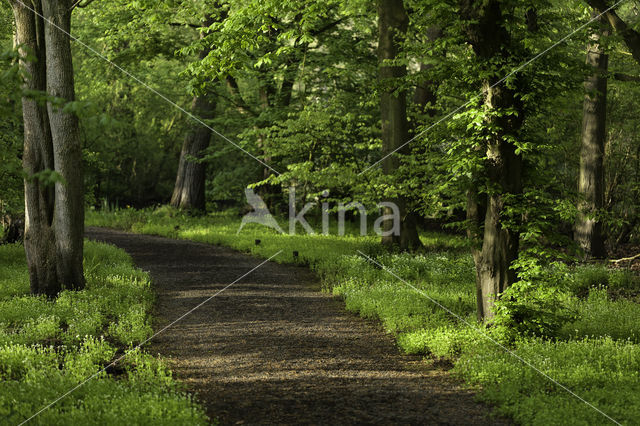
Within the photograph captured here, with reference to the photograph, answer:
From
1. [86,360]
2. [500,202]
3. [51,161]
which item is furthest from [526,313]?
[51,161]

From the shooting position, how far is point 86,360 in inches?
283

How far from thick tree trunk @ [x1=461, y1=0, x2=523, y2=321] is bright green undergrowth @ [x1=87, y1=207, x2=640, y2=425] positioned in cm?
50

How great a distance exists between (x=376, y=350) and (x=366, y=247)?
7.69 m

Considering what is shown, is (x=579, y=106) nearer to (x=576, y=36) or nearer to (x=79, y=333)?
(x=576, y=36)

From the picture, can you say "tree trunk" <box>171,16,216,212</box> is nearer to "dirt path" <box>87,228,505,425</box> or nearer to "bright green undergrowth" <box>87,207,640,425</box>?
"bright green undergrowth" <box>87,207,640,425</box>

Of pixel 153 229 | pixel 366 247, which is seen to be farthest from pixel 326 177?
pixel 153 229

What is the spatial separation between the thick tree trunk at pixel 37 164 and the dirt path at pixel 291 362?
2247mm

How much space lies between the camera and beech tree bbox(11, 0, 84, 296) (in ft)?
35.1

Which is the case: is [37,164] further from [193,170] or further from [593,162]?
[193,170]

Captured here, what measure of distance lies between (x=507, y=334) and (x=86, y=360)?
5.71 m

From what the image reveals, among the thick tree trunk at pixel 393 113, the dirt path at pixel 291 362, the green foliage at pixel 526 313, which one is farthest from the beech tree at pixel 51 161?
the green foliage at pixel 526 313

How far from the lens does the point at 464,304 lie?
34.6ft

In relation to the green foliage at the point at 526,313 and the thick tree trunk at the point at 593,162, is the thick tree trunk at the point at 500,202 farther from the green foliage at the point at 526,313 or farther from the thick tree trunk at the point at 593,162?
the thick tree trunk at the point at 593,162

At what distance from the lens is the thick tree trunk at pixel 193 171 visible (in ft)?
81.6
